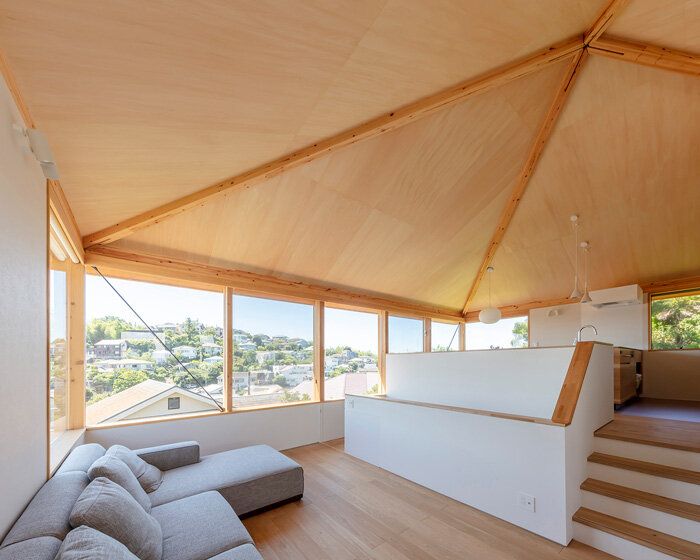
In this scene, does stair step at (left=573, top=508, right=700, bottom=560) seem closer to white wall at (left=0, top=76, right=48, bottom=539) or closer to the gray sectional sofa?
the gray sectional sofa

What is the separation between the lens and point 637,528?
2402mm

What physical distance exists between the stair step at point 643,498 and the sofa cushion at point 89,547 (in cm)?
319

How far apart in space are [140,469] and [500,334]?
7.03 m

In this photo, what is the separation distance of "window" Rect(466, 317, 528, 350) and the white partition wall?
346 centimetres

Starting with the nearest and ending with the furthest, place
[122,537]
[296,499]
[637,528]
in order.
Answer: [122,537] → [637,528] → [296,499]

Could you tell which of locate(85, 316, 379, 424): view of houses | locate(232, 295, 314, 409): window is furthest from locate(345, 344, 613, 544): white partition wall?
locate(85, 316, 379, 424): view of houses

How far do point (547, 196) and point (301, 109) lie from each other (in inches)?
156

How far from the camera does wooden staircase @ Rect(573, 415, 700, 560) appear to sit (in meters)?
2.28

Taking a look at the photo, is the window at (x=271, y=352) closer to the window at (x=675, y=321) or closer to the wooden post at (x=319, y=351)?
the wooden post at (x=319, y=351)

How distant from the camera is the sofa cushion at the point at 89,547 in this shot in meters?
1.31

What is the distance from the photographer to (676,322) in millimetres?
5547

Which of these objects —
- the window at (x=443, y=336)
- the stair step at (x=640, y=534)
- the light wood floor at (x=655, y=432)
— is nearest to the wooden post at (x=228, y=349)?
the stair step at (x=640, y=534)

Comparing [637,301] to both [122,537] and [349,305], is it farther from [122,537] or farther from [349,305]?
[122,537]

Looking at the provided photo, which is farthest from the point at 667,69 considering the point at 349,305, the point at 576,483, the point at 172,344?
the point at 172,344
